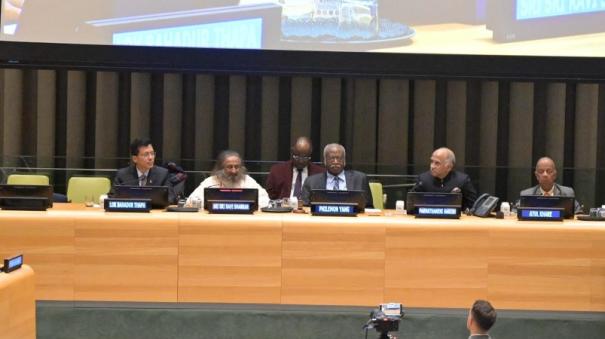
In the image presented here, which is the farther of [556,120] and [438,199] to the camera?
[556,120]

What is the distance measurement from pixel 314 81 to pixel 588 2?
2.93 meters

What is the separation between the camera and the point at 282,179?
701cm

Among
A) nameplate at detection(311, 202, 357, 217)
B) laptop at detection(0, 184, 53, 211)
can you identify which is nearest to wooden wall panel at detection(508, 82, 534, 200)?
nameplate at detection(311, 202, 357, 217)

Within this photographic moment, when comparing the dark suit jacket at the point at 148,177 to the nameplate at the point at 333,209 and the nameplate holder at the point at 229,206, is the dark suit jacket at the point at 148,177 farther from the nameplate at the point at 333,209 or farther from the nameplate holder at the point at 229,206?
the nameplate at the point at 333,209

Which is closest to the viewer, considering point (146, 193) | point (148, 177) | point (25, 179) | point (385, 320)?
point (385, 320)

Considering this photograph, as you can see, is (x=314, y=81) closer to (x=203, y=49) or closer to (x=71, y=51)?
(x=203, y=49)

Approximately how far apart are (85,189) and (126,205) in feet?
6.39

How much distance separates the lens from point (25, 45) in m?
7.44

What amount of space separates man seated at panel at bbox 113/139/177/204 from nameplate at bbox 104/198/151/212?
3.07 feet

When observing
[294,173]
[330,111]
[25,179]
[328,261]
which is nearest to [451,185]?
[294,173]

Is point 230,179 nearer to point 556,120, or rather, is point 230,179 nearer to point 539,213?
point 539,213

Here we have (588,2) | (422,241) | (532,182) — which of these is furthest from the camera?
(532,182)

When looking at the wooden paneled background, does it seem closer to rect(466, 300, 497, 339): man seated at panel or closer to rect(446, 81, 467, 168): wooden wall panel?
rect(446, 81, 467, 168): wooden wall panel

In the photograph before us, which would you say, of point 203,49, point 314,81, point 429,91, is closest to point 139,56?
point 203,49
